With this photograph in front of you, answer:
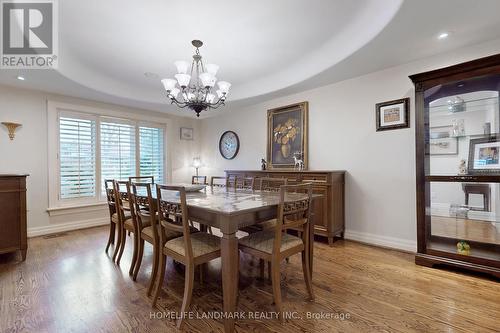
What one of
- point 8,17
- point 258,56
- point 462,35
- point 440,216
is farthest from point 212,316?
point 462,35

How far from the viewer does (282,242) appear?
72.7 inches

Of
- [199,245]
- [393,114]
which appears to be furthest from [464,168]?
[199,245]

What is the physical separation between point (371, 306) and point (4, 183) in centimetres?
392

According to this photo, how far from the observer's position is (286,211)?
1.73 m

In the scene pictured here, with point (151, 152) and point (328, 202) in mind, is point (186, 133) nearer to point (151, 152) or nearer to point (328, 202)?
point (151, 152)

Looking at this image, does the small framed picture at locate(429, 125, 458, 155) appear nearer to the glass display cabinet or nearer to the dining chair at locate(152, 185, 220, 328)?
the glass display cabinet

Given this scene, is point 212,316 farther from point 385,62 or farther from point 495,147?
point 385,62

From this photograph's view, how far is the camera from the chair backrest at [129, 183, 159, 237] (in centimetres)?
194

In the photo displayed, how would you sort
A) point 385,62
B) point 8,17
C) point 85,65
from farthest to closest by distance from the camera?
point 85,65 < point 385,62 < point 8,17

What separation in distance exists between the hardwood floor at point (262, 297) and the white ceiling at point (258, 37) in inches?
93.3

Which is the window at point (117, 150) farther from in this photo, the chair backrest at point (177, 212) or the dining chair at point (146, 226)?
the chair backrest at point (177, 212)

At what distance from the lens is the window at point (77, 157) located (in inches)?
157

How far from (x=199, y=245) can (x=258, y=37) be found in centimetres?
236

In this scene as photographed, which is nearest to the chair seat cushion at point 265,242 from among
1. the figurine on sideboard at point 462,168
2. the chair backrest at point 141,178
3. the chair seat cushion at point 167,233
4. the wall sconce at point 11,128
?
the chair seat cushion at point 167,233
